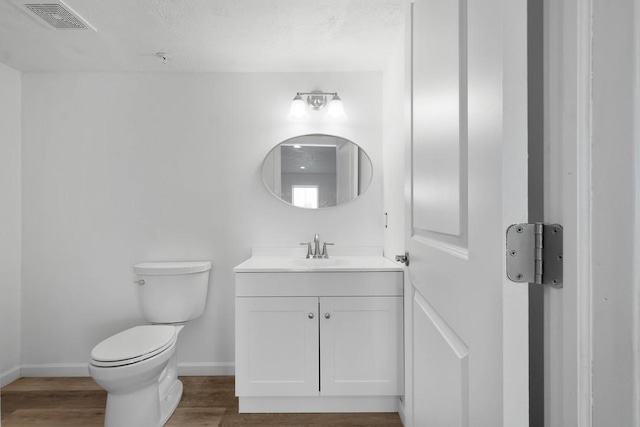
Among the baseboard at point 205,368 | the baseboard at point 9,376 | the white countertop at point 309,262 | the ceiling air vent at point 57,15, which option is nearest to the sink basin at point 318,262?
the white countertop at point 309,262

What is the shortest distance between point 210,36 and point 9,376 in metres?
2.61

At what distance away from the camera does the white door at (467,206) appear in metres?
0.50

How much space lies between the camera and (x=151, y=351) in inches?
65.4

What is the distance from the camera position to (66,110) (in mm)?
2379

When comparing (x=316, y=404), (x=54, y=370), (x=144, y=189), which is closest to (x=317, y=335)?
(x=316, y=404)

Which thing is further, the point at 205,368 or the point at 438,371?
the point at 205,368

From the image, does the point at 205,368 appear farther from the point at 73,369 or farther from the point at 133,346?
the point at 73,369

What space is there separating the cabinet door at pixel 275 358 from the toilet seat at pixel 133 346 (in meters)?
0.40

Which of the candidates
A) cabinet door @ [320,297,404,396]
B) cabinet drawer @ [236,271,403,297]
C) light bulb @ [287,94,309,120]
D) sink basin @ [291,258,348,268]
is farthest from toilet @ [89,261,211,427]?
light bulb @ [287,94,309,120]

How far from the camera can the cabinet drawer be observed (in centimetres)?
186

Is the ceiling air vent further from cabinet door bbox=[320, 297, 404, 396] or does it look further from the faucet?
cabinet door bbox=[320, 297, 404, 396]

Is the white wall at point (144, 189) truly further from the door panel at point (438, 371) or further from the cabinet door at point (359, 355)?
the door panel at point (438, 371)

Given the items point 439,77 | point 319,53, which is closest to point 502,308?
point 439,77

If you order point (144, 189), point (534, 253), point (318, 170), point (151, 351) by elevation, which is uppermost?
point (318, 170)
